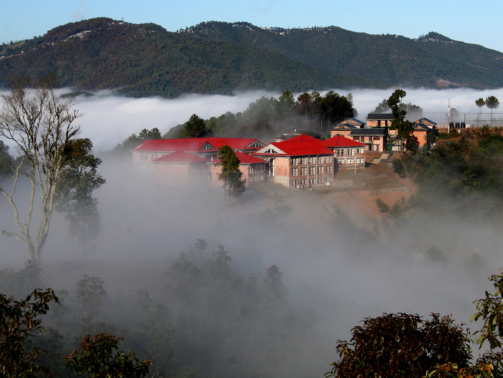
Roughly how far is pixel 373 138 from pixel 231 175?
1209 inches

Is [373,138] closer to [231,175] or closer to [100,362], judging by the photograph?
[231,175]

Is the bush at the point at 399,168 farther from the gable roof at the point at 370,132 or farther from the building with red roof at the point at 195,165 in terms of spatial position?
the building with red roof at the point at 195,165

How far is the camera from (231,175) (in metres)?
52.2

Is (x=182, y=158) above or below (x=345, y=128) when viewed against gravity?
below

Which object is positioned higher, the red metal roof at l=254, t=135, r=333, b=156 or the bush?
the red metal roof at l=254, t=135, r=333, b=156

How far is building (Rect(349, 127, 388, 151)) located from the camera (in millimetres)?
72938

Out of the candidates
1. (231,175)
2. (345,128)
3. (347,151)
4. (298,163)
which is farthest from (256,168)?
(345,128)

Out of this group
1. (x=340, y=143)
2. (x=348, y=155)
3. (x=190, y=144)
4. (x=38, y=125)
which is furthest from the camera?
(x=190, y=144)

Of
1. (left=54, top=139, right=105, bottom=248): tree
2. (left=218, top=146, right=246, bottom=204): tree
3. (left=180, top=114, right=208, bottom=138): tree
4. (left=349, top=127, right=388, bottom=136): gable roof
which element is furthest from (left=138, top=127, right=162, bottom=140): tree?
(left=54, top=139, right=105, bottom=248): tree

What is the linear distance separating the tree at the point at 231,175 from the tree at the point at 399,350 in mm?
42591

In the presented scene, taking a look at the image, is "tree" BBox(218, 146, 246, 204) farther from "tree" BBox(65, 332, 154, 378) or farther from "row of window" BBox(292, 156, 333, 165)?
"tree" BBox(65, 332, 154, 378)

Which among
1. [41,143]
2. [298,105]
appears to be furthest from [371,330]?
[298,105]

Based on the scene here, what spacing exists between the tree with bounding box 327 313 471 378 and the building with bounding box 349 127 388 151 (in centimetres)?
6574

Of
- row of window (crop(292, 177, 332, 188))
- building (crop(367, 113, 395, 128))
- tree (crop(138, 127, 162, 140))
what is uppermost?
building (crop(367, 113, 395, 128))
